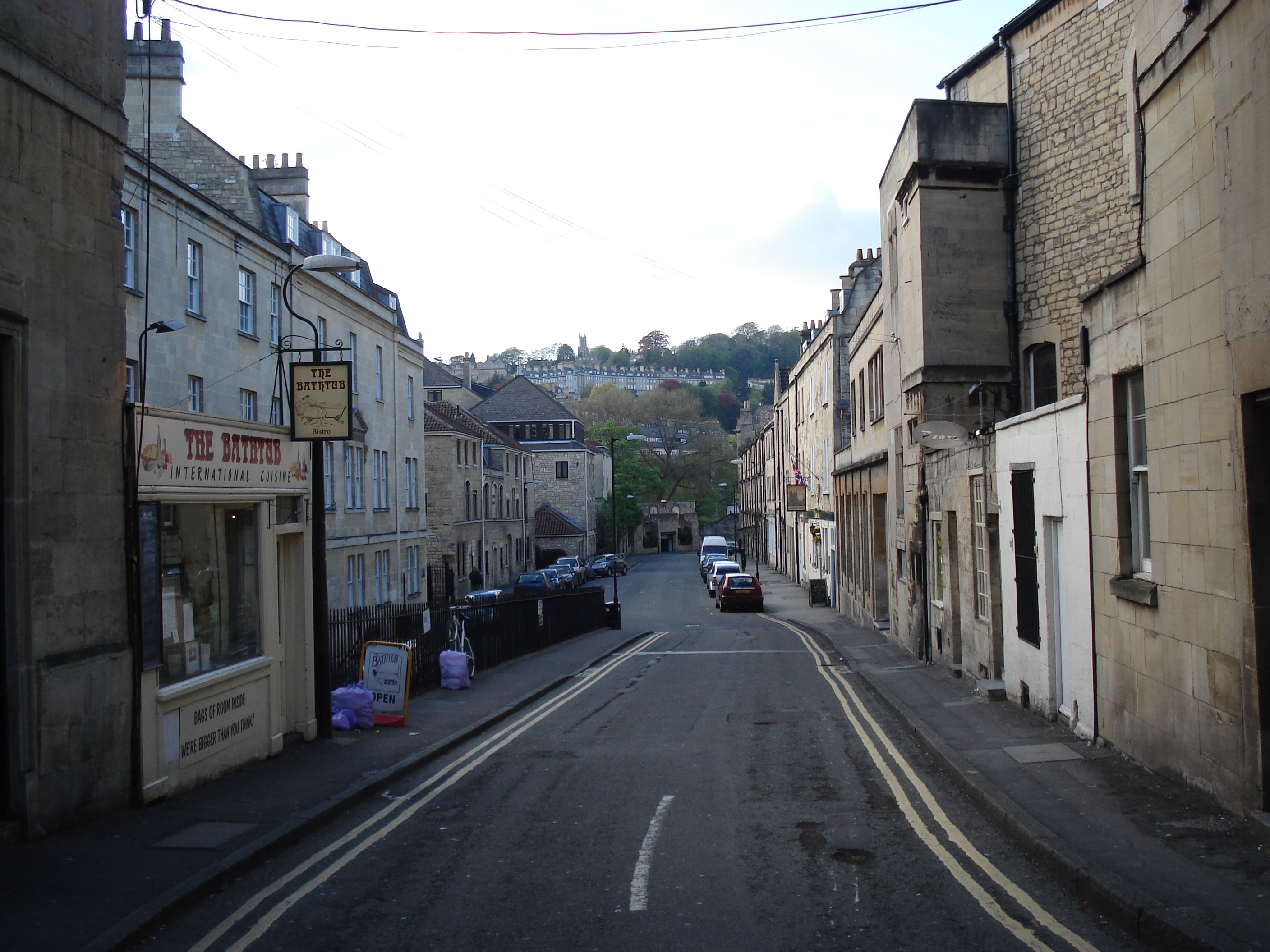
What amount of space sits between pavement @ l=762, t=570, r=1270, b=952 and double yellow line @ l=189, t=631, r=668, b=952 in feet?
16.8

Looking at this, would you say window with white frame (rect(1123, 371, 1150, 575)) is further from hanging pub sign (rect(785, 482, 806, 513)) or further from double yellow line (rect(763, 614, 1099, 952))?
hanging pub sign (rect(785, 482, 806, 513))

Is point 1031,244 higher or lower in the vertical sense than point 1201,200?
higher

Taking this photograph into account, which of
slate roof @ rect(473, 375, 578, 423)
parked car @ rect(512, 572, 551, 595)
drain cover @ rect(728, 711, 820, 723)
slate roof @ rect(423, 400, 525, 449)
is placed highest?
slate roof @ rect(473, 375, 578, 423)

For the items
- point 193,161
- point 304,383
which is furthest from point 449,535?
point 304,383

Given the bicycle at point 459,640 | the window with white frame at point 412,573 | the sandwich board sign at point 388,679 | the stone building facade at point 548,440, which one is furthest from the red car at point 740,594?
the stone building facade at point 548,440

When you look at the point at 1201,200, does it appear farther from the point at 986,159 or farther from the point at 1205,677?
the point at 986,159

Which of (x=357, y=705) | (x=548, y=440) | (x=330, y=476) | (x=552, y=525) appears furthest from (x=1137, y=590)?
(x=548, y=440)

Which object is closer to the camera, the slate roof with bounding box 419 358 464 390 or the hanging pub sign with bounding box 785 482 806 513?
the hanging pub sign with bounding box 785 482 806 513

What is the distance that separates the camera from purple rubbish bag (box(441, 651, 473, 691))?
1695 centimetres

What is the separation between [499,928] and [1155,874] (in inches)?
163

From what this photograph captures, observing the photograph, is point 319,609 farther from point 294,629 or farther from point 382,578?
point 382,578

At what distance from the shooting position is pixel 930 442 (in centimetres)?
1781

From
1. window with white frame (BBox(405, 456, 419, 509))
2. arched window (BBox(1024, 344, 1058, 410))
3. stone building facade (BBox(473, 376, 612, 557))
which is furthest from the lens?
stone building facade (BBox(473, 376, 612, 557))

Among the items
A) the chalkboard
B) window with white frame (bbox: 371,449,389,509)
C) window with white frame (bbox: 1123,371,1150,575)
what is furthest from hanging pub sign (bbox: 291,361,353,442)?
window with white frame (bbox: 371,449,389,509)
